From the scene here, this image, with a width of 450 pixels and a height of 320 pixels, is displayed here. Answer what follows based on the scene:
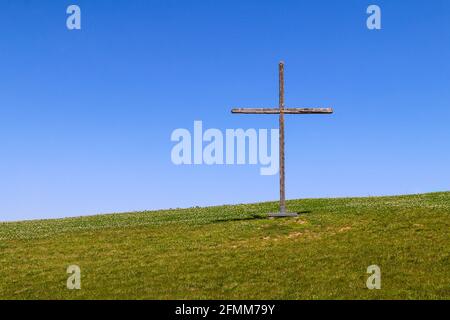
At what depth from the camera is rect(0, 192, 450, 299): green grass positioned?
62.6 ft

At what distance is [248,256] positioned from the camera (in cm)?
2383

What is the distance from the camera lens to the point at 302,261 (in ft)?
73.5

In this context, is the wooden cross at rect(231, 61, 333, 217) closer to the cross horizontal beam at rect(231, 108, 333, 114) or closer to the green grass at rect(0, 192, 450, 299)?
the cross horizontal beam at rect(231, 108, 333, 114)

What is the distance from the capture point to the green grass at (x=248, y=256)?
1908 centimetres

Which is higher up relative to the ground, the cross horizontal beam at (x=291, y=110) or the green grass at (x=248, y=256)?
the cross horizontal beam at (x=291, y=110)

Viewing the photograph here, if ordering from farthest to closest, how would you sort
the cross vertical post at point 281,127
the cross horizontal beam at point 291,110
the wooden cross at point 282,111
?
the cross horizontal beam at point 291,110, the wooden cross at point 282,111, the cross vertical post at point 281,127

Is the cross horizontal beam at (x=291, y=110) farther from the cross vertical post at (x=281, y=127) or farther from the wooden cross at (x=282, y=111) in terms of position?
the cross vertical post at (x=281, y=127)

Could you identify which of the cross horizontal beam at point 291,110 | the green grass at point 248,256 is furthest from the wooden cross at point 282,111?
the green grass at point 248,256

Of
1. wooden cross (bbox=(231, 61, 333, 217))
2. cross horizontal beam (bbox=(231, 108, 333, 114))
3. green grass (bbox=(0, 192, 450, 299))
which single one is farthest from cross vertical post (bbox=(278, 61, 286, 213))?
green grass (bbox=(0, 192, 450, 299))

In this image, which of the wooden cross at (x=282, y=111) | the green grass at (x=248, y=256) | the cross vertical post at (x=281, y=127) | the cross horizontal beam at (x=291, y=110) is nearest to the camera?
the green grass at (x=248, y=256)
